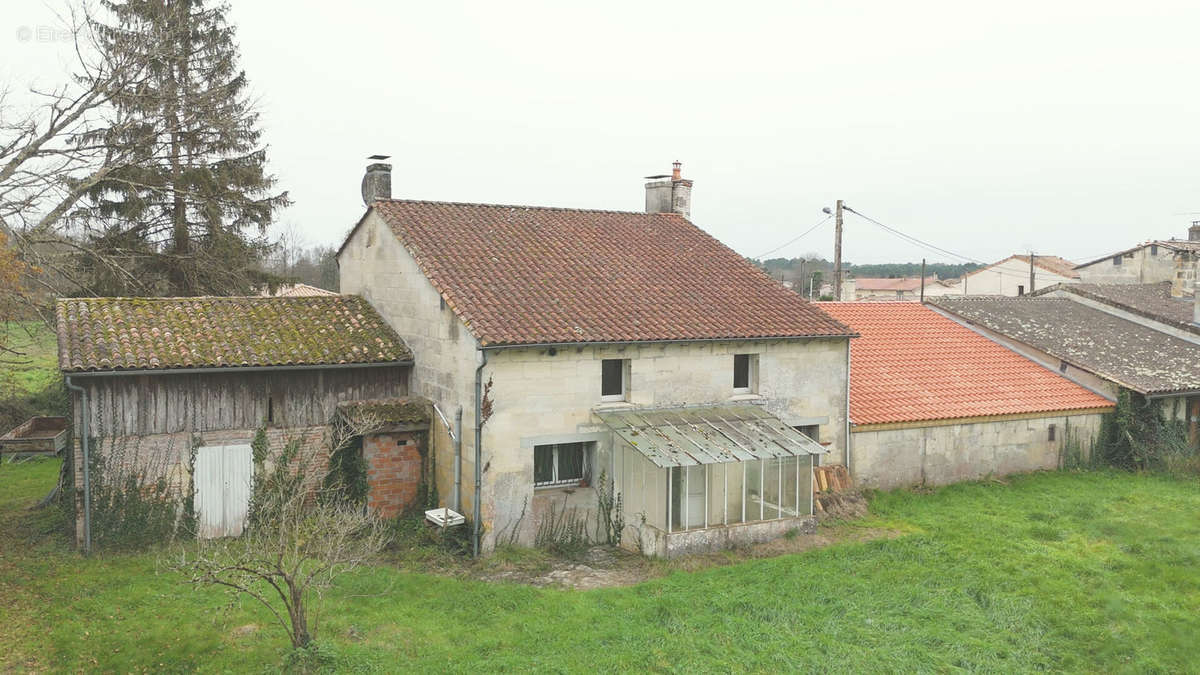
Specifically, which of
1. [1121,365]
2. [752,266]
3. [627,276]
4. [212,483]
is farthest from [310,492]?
[1121,365]

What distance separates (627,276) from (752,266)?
3.84 meters

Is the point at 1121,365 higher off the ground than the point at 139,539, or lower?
higher

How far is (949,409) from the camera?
20.0m

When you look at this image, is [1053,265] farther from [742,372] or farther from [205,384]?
[205,384]

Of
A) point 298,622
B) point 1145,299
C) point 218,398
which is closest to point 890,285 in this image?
point 1145,299

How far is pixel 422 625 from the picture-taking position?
38.6 ft

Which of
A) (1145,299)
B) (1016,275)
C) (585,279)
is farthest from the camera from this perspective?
(1016,275)

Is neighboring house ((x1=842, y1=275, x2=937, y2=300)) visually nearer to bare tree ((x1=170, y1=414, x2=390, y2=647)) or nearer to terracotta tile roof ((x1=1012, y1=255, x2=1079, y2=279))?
terracotta tile roof ((x1=1012, y1=255, x2=1079, y2=279))

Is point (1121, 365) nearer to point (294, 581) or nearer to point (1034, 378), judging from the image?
point (1034, 378)

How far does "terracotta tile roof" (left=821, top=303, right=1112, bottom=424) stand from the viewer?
65.7 ft

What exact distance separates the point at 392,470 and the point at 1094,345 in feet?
66.6

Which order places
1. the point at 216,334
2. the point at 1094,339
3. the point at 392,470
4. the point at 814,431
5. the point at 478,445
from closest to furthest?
the point at 478,445 < the point at 216,334 < the point at 392,470 < the point at 814,431 < the point at 1094,339

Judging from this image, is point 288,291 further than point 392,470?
Yes

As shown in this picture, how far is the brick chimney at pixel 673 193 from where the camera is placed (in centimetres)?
2300
